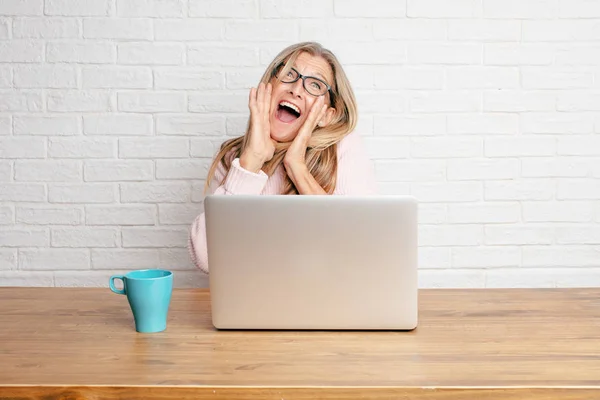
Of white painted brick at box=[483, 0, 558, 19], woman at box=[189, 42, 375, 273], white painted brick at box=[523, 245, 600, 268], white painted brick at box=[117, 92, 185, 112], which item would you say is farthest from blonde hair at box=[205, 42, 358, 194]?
white painted brick at box=[523, 245, 600, 268]

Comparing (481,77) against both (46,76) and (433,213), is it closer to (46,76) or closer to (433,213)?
(433,213)

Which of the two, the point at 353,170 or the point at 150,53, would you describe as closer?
the point at 353,170

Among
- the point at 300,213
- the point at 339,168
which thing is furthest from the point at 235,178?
the point at 300,213

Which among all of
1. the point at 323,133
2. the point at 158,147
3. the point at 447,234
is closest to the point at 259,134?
the point at 323,133

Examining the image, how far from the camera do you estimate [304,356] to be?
1.07 meters

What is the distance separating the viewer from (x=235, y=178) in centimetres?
193

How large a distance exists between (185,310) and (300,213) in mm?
405

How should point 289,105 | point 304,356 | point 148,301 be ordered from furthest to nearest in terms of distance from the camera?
point 289,105, point 148,301, point 304,356

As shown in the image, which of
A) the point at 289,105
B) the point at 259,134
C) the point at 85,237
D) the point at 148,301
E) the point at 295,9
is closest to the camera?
the point at 148,301

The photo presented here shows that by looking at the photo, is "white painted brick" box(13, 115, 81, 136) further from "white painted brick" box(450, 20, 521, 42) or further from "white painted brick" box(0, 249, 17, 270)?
"white painted brick" box(450, 20, 521, 42)

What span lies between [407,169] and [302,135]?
0.55 meters

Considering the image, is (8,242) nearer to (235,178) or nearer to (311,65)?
(235,178)

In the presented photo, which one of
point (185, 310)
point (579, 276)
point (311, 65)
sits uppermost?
point (311, 65)

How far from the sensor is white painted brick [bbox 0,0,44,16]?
7.89 ft
